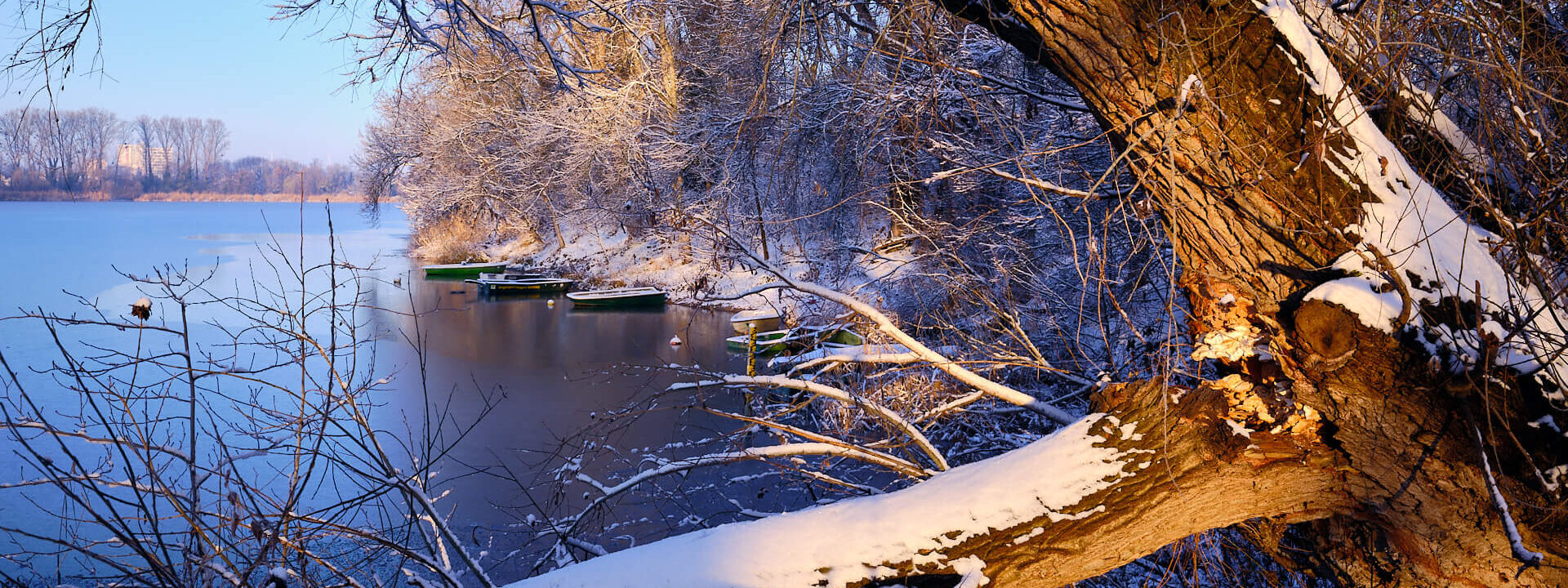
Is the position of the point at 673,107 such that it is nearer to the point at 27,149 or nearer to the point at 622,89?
the point at 622,89

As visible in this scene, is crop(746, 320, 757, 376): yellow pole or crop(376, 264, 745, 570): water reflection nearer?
crop(746, 320, 757, 376): yellow pole

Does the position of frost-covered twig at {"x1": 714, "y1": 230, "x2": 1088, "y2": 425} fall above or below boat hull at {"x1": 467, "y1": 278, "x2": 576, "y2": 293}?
above

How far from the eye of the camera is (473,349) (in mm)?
16016

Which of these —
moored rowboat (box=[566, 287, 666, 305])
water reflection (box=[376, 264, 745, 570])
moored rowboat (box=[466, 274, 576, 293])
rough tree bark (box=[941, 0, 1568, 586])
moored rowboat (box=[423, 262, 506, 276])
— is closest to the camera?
rough tree bark (box=[941, 0, 1568, 586])

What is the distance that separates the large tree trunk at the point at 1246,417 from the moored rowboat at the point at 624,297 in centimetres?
1897

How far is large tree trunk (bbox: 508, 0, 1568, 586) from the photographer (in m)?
1.98

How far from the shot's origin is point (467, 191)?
86.5 ft

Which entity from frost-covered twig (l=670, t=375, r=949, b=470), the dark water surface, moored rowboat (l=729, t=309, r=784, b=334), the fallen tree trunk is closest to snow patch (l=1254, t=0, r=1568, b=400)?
the fallen tree trunk

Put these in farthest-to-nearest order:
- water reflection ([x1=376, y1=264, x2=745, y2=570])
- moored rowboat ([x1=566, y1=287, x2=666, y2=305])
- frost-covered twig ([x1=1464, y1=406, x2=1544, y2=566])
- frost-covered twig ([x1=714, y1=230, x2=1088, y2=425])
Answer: moored rowboat ([x1=566, y1=287, x2=666, y2=305]) < water reflection ([x1=376, y1=264, x2=745, y2=570]) < frost-covered twig ([x1=714, y1=230, x2=1088, y2=425]) < frost-covered twig ([x1=1464, y1=406, x2=1544, y2=566])

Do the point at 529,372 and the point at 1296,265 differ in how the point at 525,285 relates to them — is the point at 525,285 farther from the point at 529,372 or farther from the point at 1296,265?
the point at 1296,265

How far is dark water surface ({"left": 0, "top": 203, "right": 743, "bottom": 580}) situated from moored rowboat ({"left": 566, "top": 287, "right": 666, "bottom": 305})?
507mm

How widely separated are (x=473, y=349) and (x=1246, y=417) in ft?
50.5

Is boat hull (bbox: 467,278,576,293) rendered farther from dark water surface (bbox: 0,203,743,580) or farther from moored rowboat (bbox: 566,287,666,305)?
moored rowboat (bbox: 566,287,666,305)

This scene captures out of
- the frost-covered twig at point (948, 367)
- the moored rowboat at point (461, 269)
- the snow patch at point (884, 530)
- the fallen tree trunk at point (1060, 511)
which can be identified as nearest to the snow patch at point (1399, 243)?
the fallen tree trunk at point (1060, 511)
